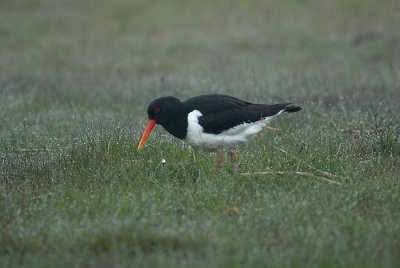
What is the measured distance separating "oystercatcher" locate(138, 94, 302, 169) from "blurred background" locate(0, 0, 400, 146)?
118 inches

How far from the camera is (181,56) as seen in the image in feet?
68.1

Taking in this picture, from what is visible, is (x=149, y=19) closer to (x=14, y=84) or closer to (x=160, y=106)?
(x=14, y=84)

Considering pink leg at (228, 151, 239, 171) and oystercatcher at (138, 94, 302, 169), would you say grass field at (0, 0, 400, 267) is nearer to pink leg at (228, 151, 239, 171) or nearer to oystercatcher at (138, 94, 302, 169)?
pink leg at (228, 151, 239, 171)

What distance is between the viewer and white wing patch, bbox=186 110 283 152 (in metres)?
8.03

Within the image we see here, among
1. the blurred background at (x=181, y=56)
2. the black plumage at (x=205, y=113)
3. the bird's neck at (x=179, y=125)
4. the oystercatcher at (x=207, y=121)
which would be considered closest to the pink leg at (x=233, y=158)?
the oystercatcher at (x=207, y=121)

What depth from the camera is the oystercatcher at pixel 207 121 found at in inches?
317

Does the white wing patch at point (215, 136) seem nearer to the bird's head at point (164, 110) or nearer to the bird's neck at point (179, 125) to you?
the bird's neck at point (179, 125)

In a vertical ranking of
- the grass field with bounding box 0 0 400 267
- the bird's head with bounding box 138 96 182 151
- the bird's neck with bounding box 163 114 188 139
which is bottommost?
the grass field with bounding box 0 0 400 267

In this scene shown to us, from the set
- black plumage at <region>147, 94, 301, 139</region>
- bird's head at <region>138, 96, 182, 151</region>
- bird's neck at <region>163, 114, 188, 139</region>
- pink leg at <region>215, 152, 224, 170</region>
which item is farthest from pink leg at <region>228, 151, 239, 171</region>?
bird's head at <region>138, 96, 182, 151</region>

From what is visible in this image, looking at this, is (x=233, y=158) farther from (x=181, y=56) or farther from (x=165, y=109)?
(x=181, y=56)

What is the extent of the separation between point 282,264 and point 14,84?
483 inches

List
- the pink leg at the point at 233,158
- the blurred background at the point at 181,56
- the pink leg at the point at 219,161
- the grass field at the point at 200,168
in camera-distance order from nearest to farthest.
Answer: the grass field at the point at 200,168
the pink leg at the point at 219,161
the pink leg at the point at 233,158
the blurred background at the point at 181,56

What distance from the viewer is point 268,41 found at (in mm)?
21531

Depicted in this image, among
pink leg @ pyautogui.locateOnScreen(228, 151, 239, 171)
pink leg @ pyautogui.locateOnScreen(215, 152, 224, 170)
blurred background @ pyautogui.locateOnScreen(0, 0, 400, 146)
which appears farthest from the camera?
blurred background @ pyautogui.locateOnScreen(0, 0, 400, 146)
